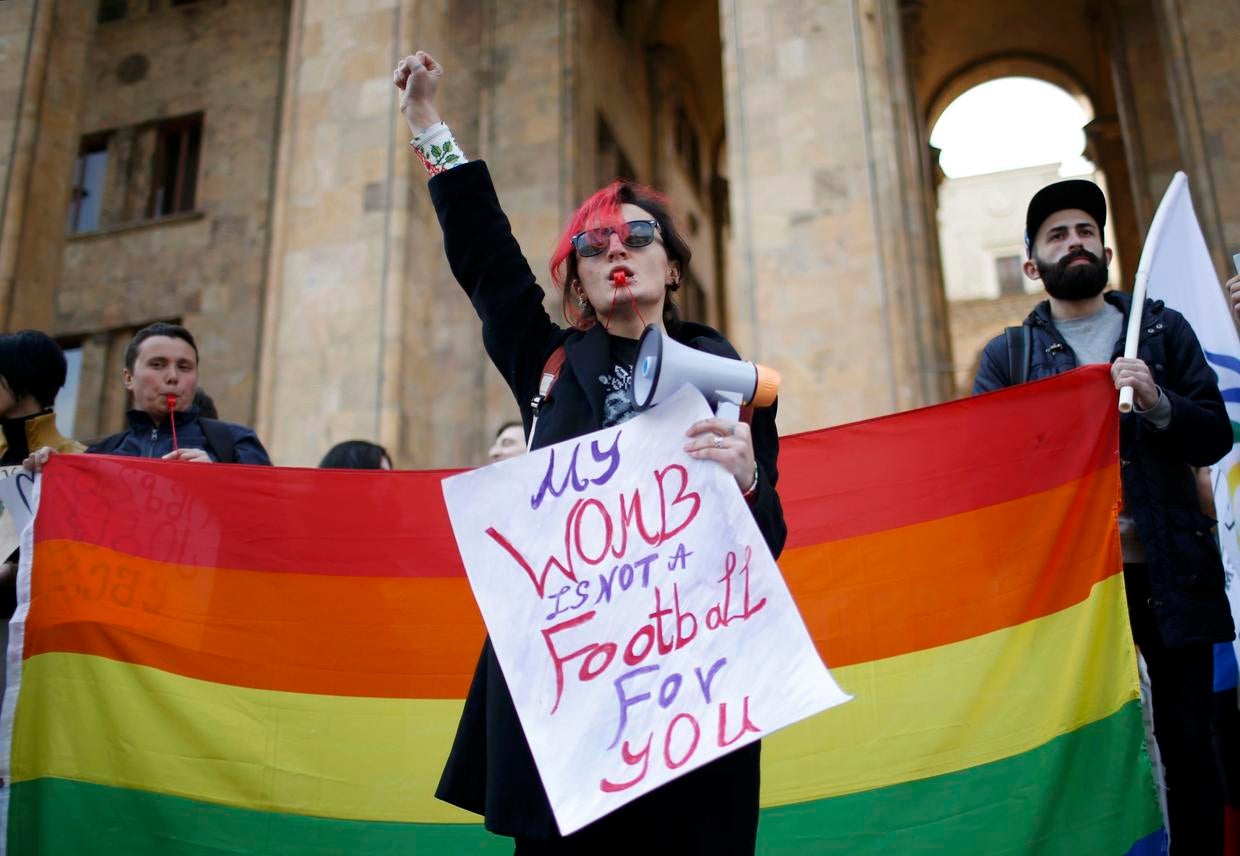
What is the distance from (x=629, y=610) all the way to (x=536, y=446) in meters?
0.46

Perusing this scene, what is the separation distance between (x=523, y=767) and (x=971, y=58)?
21665 mm

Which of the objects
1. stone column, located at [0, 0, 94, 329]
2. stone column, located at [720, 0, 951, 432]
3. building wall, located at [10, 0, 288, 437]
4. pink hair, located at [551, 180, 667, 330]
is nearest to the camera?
pink hair, located at [551, 180, 667, 330]

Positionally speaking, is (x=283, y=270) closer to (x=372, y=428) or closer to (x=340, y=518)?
(x=372, y=428)

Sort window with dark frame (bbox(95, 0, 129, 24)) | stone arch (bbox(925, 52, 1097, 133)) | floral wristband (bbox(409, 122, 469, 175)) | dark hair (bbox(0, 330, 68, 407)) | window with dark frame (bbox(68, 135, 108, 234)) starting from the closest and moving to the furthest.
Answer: floral wristband (bbox(409, 122, 469, 175)), dark hair (bbox(0, 330, 68, 407)), window with dark frame (bbox(68, 135, 108, 234)), window with dark frame (bbox(95, 0, 129, 24)), stone arch (bbox(925, 52, 1097, 133))

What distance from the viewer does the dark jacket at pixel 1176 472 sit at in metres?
3.26

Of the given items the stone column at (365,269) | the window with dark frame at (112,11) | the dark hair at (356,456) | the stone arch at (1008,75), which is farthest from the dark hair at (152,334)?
the stone arch at (1008,75)

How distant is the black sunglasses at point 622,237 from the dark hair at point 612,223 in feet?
0.06

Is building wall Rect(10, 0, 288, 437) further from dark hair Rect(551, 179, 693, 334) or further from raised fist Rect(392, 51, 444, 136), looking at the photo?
dark hair Rect(551, 179, 693, 334)

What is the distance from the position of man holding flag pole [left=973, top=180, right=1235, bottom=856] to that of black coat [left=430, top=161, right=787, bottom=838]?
1.54 metres

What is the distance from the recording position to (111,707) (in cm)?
379

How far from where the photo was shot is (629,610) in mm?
2217

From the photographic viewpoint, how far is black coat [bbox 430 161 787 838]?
215 cm

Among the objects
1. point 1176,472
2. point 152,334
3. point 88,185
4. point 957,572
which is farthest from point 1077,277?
point 88,185

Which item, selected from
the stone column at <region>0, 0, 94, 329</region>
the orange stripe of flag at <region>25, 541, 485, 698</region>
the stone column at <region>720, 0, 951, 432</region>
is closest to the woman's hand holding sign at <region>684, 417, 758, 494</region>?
the orange stripe of flag at <region>25, 541, 485, 698</region>
